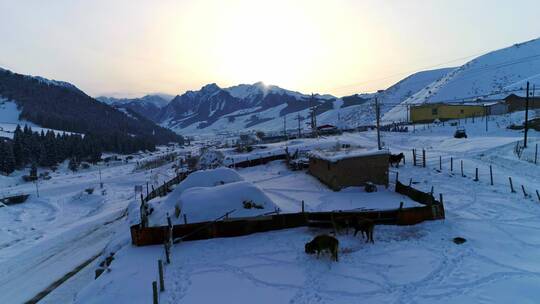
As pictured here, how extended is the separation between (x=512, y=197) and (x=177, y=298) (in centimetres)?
2310

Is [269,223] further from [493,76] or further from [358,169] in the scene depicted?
[493,76]

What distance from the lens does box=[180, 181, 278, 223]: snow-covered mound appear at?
70.0 ft

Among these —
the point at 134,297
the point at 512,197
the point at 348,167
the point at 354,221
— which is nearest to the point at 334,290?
the point at 354,221

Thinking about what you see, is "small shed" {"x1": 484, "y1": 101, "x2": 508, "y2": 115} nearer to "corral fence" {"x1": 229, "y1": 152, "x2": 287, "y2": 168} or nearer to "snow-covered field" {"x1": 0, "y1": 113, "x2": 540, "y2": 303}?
"snow-covered field" {"x1": 0, "y1": 113, "x2": 540, "y2": 303}

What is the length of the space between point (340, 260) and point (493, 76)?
5301 inches

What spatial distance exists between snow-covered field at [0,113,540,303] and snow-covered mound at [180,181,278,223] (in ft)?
3.26

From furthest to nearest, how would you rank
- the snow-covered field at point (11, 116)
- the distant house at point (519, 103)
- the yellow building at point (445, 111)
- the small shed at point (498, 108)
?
the snow-covered field at point (11, 116)
the yellow building at point (445, 111)
the small shed at point (498, 108)
the distant house at point (519, 103)

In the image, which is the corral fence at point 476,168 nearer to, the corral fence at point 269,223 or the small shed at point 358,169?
the small shed at point 358,169

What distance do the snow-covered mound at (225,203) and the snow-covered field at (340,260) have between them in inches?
39.2

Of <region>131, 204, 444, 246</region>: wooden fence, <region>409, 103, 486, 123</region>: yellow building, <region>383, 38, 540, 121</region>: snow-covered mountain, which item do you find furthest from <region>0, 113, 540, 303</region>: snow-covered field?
<region>383, 38, 540, 121</region>: snow-covered mountain

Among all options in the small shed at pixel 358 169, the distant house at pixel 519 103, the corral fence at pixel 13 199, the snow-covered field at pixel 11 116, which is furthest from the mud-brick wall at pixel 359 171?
the snow-covered field at pixel 11 116

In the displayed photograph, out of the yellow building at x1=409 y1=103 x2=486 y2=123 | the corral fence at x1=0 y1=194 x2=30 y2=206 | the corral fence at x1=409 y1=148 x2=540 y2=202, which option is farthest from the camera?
the yellow building at x1=409 y1=103 x2=486 y2=123

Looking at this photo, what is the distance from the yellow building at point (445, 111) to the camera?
7499 centimetres

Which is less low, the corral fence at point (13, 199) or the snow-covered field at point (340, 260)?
the snow-covered field at point (340, 260)
